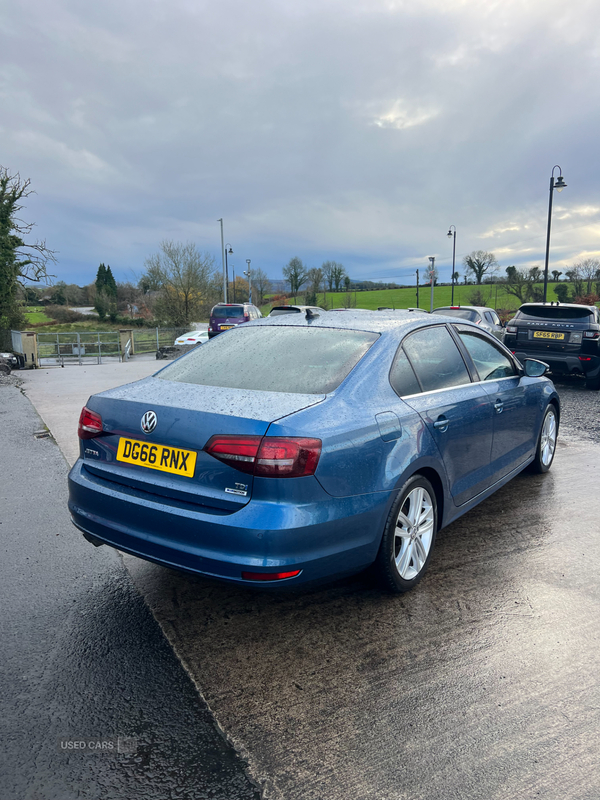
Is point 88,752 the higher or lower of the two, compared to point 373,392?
lower

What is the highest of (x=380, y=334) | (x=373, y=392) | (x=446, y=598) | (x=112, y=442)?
(x=380, y=334)

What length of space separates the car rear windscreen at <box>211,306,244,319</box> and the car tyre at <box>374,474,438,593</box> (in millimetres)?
21392

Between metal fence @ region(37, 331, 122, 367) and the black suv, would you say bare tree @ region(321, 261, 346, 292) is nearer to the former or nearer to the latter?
metal fence @ region(37, 331, 122, 367)

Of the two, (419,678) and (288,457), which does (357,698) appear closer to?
(419,678)

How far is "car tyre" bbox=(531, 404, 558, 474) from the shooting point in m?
5.45

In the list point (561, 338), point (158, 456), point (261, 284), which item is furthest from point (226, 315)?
point (261, 284)

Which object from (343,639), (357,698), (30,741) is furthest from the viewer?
(343,639)

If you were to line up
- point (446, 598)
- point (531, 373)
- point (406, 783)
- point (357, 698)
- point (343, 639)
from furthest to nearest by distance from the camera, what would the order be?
1. point (531, 373)
2. point (446, 598)
3. point (343, 639)
4. point (357, 698)
5. point (406, 783)

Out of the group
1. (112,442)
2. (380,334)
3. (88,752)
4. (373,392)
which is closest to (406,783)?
(88,752)

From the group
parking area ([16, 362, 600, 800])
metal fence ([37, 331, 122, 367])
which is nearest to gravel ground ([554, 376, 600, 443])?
parking area ([16, 362, 600, 800])

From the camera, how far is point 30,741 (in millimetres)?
2129

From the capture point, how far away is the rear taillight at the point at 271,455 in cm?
247

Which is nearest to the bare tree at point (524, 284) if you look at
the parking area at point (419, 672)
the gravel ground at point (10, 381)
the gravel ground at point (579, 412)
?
the gravel ground at point (579, 412)

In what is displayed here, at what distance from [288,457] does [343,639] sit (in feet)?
3.46
